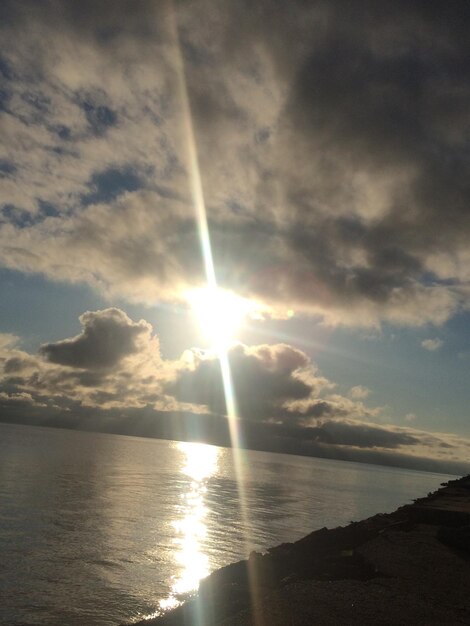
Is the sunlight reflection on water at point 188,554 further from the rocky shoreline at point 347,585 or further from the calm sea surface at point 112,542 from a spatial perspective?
the rocky shoreline at point 347,585

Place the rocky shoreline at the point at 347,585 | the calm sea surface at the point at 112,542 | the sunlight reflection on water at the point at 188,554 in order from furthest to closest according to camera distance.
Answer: the sunlight reflection on water at the point at 188,554
the calm sea surface at the point at 112,542
the rocky shoreline at the point at 347,585

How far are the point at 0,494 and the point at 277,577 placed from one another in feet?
130

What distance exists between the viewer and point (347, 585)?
53.2ft

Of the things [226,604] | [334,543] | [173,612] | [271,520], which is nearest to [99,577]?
[173,612]

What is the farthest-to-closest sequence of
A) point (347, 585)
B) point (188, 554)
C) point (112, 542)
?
1. point (112, 542)
2. point (188, 554)
3. point (347, 585)

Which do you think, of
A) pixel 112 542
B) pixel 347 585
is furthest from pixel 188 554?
pixel 347 585

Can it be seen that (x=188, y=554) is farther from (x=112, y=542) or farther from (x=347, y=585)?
(x=347, y=585)

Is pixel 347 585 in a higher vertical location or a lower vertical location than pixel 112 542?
higher

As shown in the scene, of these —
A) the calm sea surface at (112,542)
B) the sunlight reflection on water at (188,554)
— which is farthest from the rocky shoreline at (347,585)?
the calm sea surface at (112,542)

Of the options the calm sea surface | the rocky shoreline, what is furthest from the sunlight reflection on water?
the rocky shoreline

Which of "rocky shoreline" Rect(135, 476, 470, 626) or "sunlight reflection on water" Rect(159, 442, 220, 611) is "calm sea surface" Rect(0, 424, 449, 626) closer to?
"sunlight reflection on water" Rect(159, 442, 220, 611)

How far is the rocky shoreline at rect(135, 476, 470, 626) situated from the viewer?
1349 cm

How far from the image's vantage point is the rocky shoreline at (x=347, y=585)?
13492 mm

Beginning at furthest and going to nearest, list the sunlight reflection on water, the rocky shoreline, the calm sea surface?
the sunlight reflection on water
the calm sea surface
the rocky shoreline
